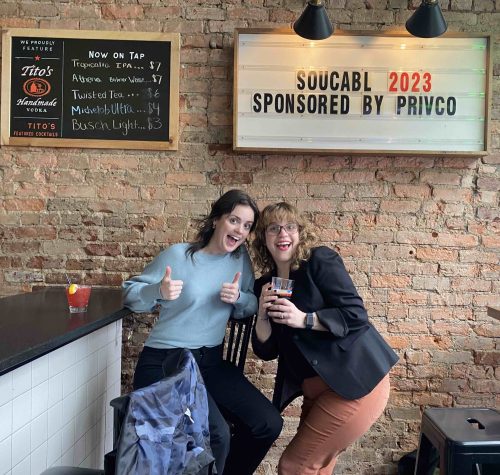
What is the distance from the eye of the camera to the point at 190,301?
2342mm

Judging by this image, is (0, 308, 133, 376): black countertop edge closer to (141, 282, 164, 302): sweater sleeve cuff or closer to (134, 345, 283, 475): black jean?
(141, 282, 164, 302): sweater sleeve cuff

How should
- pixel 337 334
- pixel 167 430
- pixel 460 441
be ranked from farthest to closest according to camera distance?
pixel 337 334, pixel 460 441, pixel 167 430

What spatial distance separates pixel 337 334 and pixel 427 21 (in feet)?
5.24

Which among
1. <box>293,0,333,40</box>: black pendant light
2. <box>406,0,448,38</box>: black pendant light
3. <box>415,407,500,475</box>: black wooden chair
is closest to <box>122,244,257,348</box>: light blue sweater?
<box>415,407,500,475</box>: black wooden chair

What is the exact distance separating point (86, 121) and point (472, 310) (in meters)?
2.38

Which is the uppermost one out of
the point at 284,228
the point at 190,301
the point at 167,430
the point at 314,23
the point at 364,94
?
the point at 314,23

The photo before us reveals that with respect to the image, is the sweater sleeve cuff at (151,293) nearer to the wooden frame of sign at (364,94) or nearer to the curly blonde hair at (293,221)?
the curly blonde hair at (293,221)

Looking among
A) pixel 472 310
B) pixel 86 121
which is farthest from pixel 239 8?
pixel 472 310

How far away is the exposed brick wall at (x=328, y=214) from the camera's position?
2953mm

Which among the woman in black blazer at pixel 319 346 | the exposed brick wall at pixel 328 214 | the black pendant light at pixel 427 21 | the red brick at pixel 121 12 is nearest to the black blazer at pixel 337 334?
the woman in black blazer at pixel 319 346

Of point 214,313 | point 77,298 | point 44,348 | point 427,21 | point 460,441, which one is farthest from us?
point 427,21

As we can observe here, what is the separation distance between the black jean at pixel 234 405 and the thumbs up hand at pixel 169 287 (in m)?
0.26

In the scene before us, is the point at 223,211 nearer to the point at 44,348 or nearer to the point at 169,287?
the point at 169,287

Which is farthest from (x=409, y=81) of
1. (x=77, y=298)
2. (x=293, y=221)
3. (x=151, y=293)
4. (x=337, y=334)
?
(x=77, y=298)
